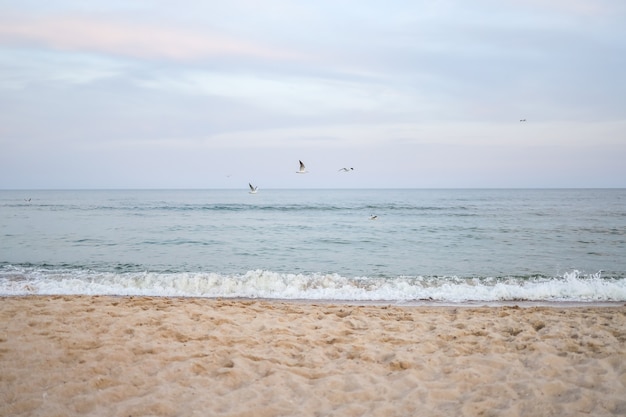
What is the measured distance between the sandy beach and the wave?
8.95 feet

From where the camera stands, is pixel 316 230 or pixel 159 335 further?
pixel 316 230

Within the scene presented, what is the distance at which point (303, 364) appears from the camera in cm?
510

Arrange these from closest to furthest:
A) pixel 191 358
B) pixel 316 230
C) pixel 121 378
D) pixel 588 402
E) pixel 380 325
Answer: pixel 588 402 → pixel 121 378 → pixel 191 358 → pixel 380 325 → pixel 316 230

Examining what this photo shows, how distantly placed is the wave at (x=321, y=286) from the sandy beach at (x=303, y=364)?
273cm

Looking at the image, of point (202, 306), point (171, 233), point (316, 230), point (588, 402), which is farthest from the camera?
point (316, 230)

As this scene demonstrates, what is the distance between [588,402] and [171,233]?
2219 cm

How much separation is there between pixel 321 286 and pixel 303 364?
6228mm

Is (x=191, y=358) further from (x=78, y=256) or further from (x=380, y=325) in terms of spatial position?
(x=78, y=256)

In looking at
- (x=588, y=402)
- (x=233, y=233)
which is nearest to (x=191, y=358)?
(x=588, y=402)

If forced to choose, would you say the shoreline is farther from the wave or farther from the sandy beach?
the sandy beach

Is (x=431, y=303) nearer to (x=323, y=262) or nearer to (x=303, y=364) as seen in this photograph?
(x=303, y=364)

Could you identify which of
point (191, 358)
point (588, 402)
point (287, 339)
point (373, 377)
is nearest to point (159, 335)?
point (191, 358)

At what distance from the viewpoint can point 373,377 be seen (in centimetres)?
474

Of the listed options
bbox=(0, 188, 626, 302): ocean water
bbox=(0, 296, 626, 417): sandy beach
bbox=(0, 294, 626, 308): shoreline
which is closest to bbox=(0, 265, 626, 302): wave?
bbox=(0, 188, 626, 302): ocean water
